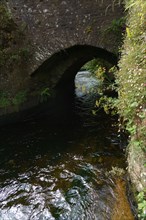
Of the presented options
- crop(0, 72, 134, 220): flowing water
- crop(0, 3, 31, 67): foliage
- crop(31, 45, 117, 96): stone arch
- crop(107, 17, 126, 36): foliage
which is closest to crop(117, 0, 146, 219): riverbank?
crop(0, 72, 134, 220): flowing water

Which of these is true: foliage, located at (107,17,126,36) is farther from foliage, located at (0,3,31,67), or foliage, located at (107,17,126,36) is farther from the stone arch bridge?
foliage, located at (0,3,31,67)

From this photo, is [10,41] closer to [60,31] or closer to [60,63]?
[60,31]

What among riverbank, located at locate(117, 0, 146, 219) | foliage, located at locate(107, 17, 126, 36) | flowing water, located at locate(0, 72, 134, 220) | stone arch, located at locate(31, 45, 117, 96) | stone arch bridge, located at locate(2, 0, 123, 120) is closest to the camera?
riverbank, located at locate(117, 0, 146, 219)

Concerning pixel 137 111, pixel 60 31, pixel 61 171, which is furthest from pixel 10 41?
pixel 137 111

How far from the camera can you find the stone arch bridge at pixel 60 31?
26.0 ft

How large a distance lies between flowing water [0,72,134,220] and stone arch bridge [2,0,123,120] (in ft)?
7.52

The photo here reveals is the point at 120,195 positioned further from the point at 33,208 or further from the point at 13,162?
the point at 13,162

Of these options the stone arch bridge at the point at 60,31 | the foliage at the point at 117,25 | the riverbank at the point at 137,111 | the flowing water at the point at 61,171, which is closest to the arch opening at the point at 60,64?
the stone arch bridge at the point at 60,31

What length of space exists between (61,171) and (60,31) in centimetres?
499

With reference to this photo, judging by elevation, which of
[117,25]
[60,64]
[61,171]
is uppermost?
[117,25]

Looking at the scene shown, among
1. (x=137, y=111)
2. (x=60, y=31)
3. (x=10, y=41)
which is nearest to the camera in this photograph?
(x=137, y=111)

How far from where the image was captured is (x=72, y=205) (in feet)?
14.3

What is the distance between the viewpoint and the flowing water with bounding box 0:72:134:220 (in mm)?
4262

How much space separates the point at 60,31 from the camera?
337 inches
